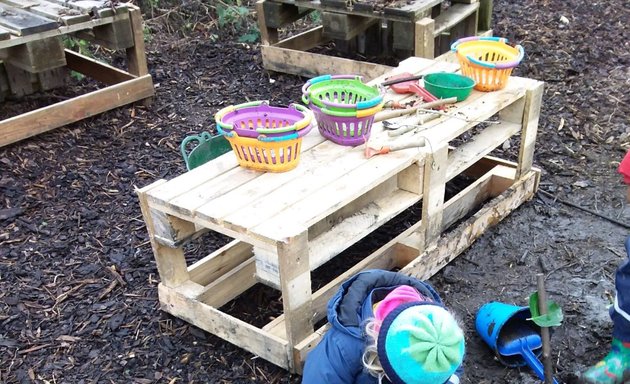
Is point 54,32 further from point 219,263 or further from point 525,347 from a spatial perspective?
point 525,347

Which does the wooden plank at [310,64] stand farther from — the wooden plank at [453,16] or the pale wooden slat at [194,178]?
the pale wooden slat at [194,178]

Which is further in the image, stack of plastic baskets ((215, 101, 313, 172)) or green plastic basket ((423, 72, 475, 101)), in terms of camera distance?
green plastic basket ((423, 72, 475, 101))

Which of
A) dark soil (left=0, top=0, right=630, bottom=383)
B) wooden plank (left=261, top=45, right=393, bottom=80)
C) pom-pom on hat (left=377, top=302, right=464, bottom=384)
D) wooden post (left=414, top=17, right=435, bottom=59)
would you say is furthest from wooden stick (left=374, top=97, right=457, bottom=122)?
wooden plank (left=261, top=45, right=393, bottom=80)

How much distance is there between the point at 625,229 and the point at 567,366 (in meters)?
1.27

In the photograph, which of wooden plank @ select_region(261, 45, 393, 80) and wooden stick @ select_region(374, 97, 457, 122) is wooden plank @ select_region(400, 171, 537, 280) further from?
wooden plank @ select_region(261, 45, 393, 80)

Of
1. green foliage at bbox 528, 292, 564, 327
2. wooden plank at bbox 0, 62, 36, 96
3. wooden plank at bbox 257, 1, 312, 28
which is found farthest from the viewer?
wooden plank at bbox 257, 1, 312, 28

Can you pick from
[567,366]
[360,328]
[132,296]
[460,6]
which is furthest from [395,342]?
[460,6]

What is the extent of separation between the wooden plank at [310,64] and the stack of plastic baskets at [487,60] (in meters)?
1.62

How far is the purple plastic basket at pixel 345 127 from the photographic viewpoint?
124 inches

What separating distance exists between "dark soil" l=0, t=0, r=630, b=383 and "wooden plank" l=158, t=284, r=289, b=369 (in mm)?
72

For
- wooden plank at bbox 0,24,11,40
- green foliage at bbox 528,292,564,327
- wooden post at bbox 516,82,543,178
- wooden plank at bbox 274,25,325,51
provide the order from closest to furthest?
green foliage at bbox 528,292,564,327 < wooden post at bbox 516,82,543,178 < wooden plank at bbox 0,24,11,40 < wooden plank at bbox 274,25,325,51

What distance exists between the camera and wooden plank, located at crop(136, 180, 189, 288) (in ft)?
10.2

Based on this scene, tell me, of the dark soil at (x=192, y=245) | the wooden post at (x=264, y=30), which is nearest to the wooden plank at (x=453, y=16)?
the dark soil at (x=192, y=245)

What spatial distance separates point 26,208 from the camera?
4.33 m
